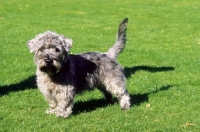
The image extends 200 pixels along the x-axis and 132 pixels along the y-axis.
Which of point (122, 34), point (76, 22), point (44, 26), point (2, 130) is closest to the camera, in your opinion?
point (2, 130)

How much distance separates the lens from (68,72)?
8008 mm

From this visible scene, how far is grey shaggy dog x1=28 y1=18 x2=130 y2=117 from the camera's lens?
24.5 ft

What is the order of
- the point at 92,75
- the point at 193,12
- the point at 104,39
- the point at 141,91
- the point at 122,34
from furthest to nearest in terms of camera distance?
1. the point at 193,12
2. the point at 104,39
3. the point at 141,91
4. the point at 122,34
5. the point at 92,75

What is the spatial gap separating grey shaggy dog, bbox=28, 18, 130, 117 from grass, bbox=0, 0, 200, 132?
0.34m

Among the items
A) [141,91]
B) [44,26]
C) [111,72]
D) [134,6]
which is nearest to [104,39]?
[44,26]

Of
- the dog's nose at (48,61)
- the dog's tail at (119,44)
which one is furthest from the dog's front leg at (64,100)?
the dog's tail at (119,44)

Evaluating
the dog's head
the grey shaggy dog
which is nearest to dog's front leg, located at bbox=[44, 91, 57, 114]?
the grey shaggy dog

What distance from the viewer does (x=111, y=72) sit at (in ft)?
28.3

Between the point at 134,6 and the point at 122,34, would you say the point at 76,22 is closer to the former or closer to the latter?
the point at 134,6

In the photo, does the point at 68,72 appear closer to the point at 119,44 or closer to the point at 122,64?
the point at 119,44

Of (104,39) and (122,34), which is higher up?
(122,34)

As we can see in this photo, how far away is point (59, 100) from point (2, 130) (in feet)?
4.43

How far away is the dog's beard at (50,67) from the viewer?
7.33 metres

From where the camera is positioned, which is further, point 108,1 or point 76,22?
point 108,1
